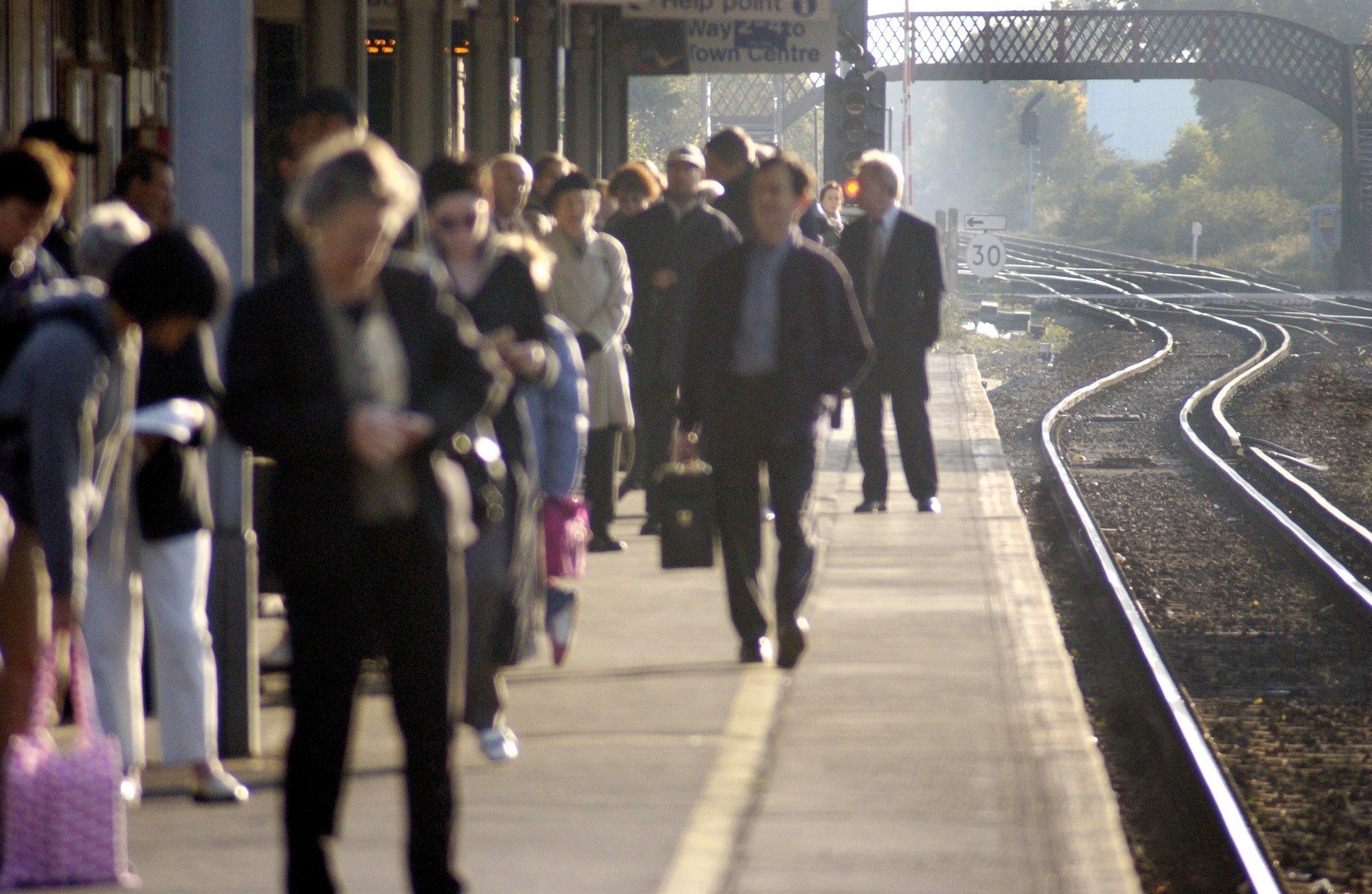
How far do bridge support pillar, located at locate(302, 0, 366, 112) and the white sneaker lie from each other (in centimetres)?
428

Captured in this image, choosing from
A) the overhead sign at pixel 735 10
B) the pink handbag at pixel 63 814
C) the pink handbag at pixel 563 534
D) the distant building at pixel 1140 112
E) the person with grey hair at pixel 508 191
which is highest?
the distant building at pixel 1140 112

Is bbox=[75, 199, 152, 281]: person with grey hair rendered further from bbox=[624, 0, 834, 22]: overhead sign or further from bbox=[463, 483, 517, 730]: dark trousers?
bbox=[624, 0, 834, 22]: overhead sign

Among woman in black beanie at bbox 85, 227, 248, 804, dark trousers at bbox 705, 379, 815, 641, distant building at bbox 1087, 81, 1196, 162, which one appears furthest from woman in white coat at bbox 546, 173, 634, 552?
distant building at bbox 1087, 81, 1196, 162

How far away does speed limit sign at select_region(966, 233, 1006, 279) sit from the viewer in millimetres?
31266

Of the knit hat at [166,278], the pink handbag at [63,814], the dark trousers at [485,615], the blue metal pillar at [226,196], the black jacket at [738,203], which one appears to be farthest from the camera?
the black jacket at [738,203]

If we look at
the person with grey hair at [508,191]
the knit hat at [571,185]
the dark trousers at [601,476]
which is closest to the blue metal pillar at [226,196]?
the person with grey hair at [508,191]

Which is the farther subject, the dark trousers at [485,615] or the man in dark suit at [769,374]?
the man in dark suit at [769,374]

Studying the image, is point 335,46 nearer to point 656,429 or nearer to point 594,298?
point 656,429

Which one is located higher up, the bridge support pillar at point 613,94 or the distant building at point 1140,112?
the distant building at point 1140,112

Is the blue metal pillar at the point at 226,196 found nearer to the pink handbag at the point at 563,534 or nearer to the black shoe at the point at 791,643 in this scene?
the pink handbag at the point at 563,534

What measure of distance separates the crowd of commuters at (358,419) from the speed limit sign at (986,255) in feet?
75.3

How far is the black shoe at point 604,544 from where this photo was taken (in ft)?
31.4

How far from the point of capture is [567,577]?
21.7 feet

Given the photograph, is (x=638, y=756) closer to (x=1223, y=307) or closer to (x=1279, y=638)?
(x=1279, y=638)
